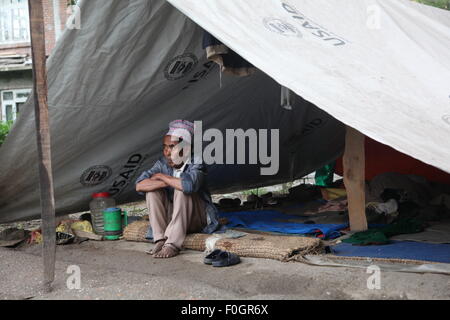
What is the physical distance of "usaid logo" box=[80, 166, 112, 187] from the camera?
489 cm

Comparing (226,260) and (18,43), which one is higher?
(18,43)

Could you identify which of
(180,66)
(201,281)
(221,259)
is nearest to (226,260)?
(221,259)

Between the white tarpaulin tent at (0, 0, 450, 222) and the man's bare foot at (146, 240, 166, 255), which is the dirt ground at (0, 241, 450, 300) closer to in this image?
the man's bare foot at (146, 240, 166, 255)

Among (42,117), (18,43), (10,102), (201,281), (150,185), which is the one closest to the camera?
(42,117)

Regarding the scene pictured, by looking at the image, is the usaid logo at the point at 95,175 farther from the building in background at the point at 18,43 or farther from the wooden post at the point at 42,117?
the building in background at the point at 18,43

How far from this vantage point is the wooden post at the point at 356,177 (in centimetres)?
435

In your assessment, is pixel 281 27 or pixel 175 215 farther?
pixel 175 215

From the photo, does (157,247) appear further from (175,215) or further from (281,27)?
(281,27)

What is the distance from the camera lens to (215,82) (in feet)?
16.2

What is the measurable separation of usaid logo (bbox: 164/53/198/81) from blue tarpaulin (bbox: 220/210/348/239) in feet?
4.42

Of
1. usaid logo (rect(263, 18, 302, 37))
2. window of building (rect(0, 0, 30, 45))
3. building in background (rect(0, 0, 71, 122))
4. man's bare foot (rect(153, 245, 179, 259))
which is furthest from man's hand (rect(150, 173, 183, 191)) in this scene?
window of building (rect(0, 0, 30, 45))

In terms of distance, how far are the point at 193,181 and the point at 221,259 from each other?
67 centimetres
